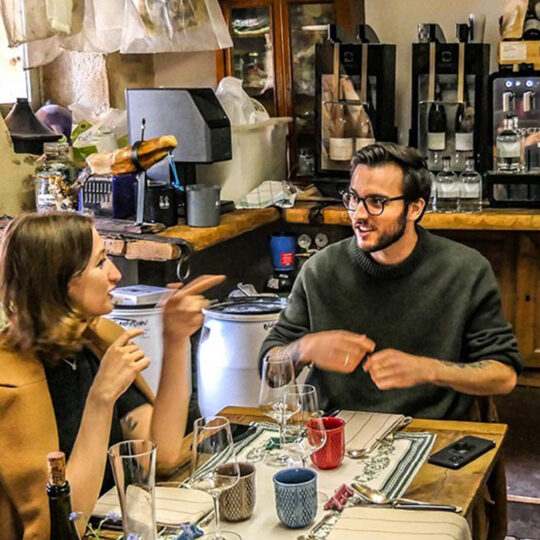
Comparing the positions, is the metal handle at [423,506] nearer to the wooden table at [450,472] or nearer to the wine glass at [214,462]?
the wooden table at [450,472]

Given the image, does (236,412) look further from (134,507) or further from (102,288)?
(134,507)

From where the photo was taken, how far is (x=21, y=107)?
4.05 metres

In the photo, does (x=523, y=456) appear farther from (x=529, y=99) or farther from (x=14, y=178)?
(x=14, y=178)

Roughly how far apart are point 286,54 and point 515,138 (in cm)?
138

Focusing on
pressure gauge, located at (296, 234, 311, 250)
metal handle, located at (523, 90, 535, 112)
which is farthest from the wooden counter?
pressure gauge, located at (296, 234, 311, 250)

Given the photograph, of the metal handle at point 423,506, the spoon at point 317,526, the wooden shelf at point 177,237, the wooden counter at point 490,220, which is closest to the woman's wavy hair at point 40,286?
the spoon at point 317,526

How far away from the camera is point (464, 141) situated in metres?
4.58

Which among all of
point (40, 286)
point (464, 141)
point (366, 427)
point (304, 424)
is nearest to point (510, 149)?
point (464, 141)

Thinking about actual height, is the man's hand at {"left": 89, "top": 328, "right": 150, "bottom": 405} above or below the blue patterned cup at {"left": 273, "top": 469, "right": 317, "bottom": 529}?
above

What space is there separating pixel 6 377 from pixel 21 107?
97.5 inches

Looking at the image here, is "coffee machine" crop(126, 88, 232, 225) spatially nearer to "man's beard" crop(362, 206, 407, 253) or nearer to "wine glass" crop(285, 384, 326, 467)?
"man's beard" crop(362, 206, 407, 253)

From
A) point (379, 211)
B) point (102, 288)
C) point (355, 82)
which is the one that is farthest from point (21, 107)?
point (102, 288)

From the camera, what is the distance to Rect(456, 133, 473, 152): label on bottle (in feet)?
15.0

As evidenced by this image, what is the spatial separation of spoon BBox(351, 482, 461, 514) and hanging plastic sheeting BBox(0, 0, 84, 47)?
2.76 m
